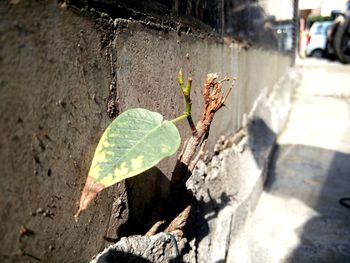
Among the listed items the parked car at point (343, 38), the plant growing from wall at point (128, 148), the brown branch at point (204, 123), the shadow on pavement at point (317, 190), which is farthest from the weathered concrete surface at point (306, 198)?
the parked car at point (343, 38)

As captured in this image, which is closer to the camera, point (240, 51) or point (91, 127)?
point (91, 127)

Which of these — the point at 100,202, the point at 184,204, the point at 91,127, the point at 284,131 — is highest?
the point at 91,127

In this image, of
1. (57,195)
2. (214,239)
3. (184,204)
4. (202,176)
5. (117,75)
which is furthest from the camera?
(202,176)

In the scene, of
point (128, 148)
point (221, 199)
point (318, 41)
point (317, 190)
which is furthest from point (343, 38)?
point (128, 148)

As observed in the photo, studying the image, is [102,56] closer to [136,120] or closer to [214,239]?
[136,120]

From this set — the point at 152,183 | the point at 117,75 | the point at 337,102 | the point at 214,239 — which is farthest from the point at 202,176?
the point at 337,102

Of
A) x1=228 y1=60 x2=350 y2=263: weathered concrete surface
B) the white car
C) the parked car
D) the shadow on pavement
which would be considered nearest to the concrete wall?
x1=228 y1=60 x2=350 y2=263: weathered concrete surface

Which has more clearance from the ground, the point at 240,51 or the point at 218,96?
the point at 240,51

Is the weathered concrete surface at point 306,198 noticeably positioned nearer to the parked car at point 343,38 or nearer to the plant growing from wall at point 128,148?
the plant growing from wall at point 128,148
